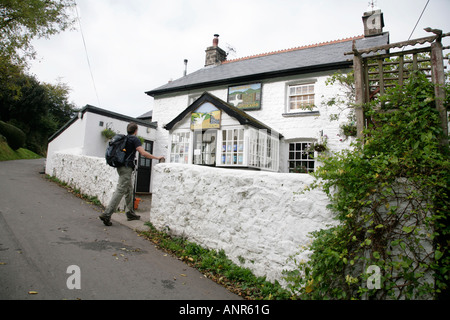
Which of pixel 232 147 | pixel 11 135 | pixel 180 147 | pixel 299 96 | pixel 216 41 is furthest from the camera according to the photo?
pixel 11 135

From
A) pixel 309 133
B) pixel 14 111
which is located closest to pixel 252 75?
pixel 309 133

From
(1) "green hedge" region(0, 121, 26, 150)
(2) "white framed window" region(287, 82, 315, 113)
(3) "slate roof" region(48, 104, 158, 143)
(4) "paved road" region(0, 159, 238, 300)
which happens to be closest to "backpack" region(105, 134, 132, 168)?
(4) "paved road" region(0, 159, 238, 300)

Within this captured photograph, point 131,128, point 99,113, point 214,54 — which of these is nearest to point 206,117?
point 131,128

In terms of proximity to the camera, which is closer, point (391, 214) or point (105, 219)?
point (391, 214)

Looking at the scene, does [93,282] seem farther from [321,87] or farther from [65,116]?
[65,116]

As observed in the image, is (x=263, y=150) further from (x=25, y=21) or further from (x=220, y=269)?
(x=25, y=21)

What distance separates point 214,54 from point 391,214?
49.0 feet

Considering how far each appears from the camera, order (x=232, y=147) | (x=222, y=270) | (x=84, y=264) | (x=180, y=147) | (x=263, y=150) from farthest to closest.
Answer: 1. (x=180, y=147)
2. (x=263, y=150)
3. (x=232, y=147)
4. (x=222, y=270)
5. (x=84, y=264)

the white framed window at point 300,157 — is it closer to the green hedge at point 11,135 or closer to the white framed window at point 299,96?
the white framed window at point 299,96

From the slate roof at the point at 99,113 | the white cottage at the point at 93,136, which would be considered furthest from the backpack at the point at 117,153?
the slate roof at the point at 99,113

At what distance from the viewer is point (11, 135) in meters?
17.6

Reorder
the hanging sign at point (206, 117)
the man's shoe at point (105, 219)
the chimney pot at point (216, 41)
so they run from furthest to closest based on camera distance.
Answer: the chimney pot at point (216, 41), the hanging sign at point (206, 117), the man's shoe at point (105, 219)

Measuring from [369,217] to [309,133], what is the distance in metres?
7.22

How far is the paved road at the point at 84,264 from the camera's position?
2769 mm
